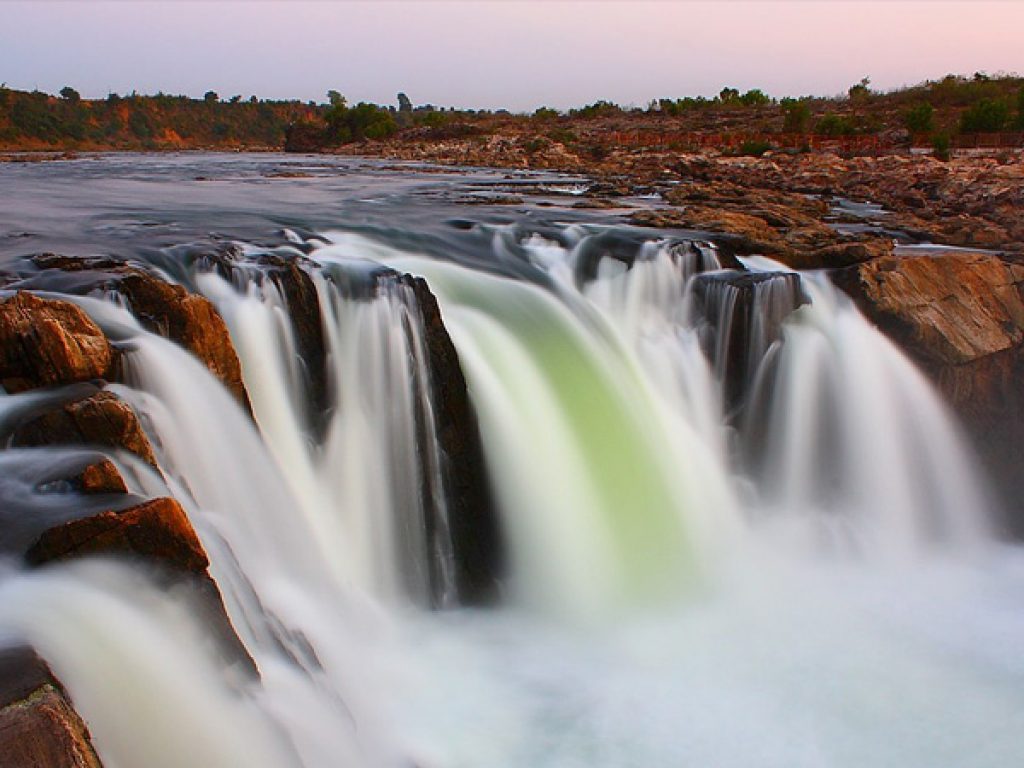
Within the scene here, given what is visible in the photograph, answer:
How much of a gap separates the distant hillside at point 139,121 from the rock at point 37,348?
229 feet

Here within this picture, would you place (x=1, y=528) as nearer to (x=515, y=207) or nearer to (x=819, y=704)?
(x=819, y=704)

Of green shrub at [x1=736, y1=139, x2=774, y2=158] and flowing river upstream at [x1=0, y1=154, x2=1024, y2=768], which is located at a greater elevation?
green shrub at [x1=736, y1=139, x2=774, y2=158]

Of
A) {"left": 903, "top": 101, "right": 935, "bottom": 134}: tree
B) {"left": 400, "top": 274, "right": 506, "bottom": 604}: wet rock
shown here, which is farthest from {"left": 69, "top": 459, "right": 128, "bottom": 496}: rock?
{"left": 903, "top": 101, "right": 935, "bottom": 134}: tree

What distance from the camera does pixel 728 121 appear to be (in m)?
55.2

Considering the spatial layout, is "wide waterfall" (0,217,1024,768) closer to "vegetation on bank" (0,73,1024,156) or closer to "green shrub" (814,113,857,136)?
"vegetation on bank" (0,73,1024,156)

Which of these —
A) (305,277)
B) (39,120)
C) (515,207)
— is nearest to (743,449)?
(305,277)

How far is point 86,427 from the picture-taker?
4648 mm

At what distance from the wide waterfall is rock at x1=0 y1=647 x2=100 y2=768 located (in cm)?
22

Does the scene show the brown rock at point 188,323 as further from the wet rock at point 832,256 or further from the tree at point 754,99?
the tree at point 754,99

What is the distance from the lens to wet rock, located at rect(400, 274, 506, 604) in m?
6.91

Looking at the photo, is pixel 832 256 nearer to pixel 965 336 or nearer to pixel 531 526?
pixel 965 336

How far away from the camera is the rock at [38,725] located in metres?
2.60

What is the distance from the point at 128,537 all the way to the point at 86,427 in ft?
3.58

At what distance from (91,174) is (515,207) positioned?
45.3 feet
